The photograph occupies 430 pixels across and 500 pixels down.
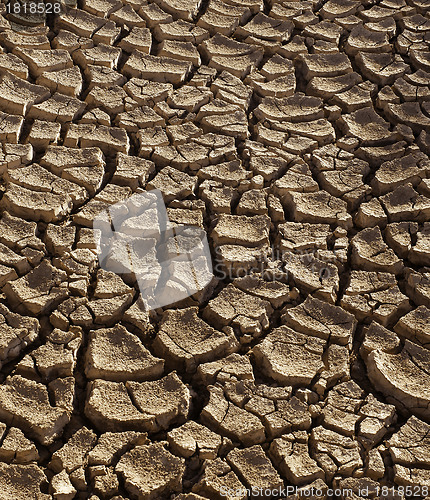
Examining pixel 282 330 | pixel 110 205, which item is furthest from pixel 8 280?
pixel 282 330

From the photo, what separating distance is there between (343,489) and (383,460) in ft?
0.52

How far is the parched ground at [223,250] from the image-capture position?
1.92m

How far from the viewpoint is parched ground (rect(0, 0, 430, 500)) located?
1.92 metres

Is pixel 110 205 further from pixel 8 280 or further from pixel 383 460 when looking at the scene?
pixel 383 460

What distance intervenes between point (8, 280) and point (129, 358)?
52cm

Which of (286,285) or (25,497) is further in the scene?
(286,285)

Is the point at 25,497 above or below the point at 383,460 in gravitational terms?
below

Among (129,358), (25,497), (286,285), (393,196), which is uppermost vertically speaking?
(393,196)

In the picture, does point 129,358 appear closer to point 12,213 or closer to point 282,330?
point 282,330

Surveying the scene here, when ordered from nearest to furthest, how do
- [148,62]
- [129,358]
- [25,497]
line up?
1. [25,497]
2. [129,358]
3. [148,62]

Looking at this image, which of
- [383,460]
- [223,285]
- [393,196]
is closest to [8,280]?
[223,285]

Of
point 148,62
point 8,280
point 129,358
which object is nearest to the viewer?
point 129,358

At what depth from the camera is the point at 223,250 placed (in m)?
2.45

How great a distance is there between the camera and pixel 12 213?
250 centimetres
